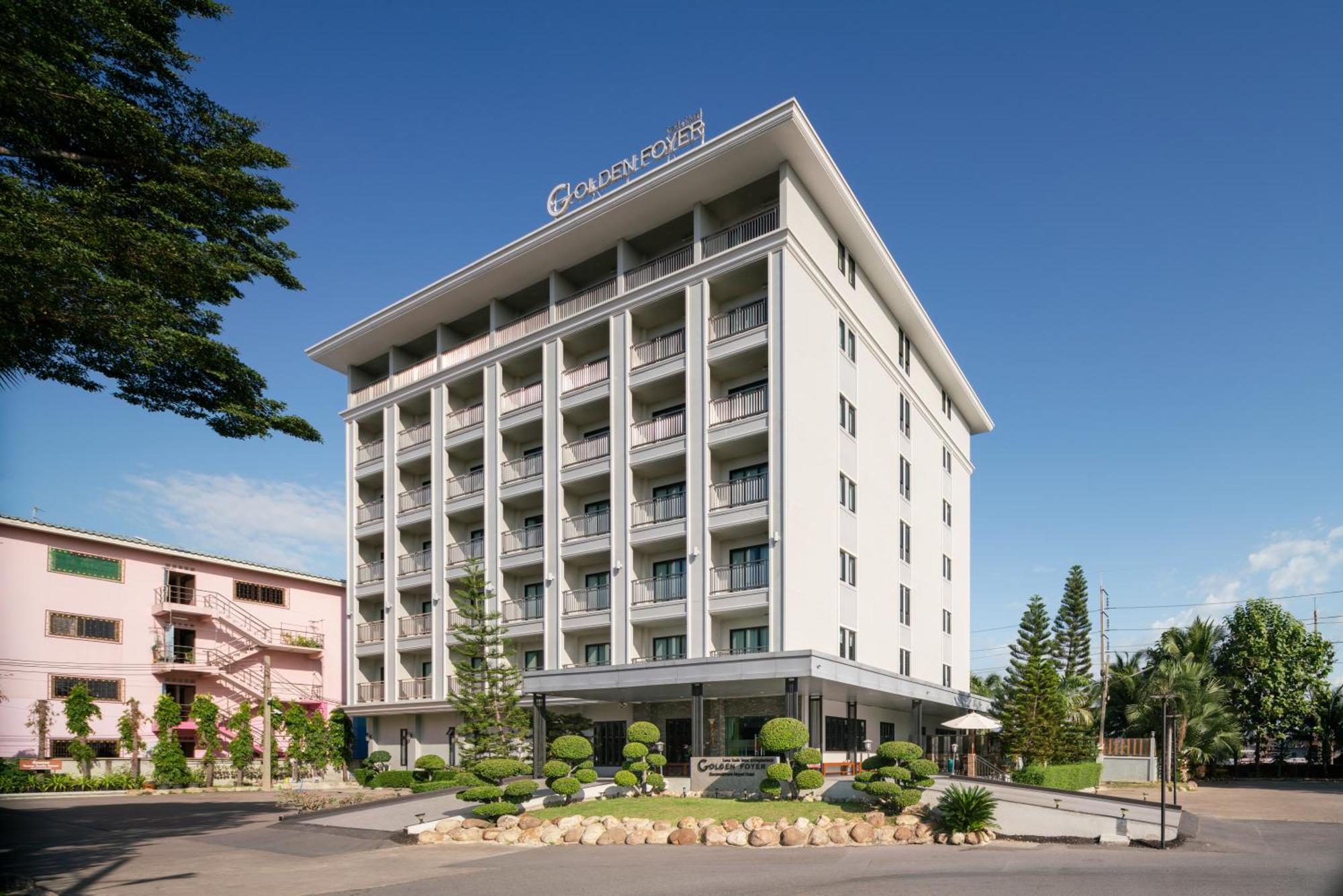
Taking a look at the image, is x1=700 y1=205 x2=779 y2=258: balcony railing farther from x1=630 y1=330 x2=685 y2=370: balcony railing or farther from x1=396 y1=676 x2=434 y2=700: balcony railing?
x1=396 y1=676 x2=434 y2=700: balcony railing

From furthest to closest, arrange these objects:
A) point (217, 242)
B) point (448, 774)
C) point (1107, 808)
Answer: point (448, 774) < point (1107, 808) < point (217, 242)

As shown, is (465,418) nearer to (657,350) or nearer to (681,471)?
(657,350)

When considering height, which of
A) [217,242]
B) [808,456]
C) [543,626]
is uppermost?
[217,242]

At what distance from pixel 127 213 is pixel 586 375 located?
24.2 m

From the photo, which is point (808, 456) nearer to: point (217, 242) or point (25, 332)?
point (217, 242)

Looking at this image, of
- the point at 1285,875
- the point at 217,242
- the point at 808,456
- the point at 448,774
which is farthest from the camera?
the point at 448,774

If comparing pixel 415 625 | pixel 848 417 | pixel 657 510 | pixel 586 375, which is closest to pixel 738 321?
pixel 848 417

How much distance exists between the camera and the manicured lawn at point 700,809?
25891 mm

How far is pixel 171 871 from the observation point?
2162 centimetres

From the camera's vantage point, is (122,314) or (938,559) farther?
(938,559)

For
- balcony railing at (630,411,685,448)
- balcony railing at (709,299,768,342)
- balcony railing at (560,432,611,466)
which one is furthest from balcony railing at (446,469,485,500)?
balcony railing at (709,299,768,342)

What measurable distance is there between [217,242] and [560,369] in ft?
73.6

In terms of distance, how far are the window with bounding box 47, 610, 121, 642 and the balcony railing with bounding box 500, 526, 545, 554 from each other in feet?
74.6

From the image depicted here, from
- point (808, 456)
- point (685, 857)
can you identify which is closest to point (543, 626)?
point (808, 456)
